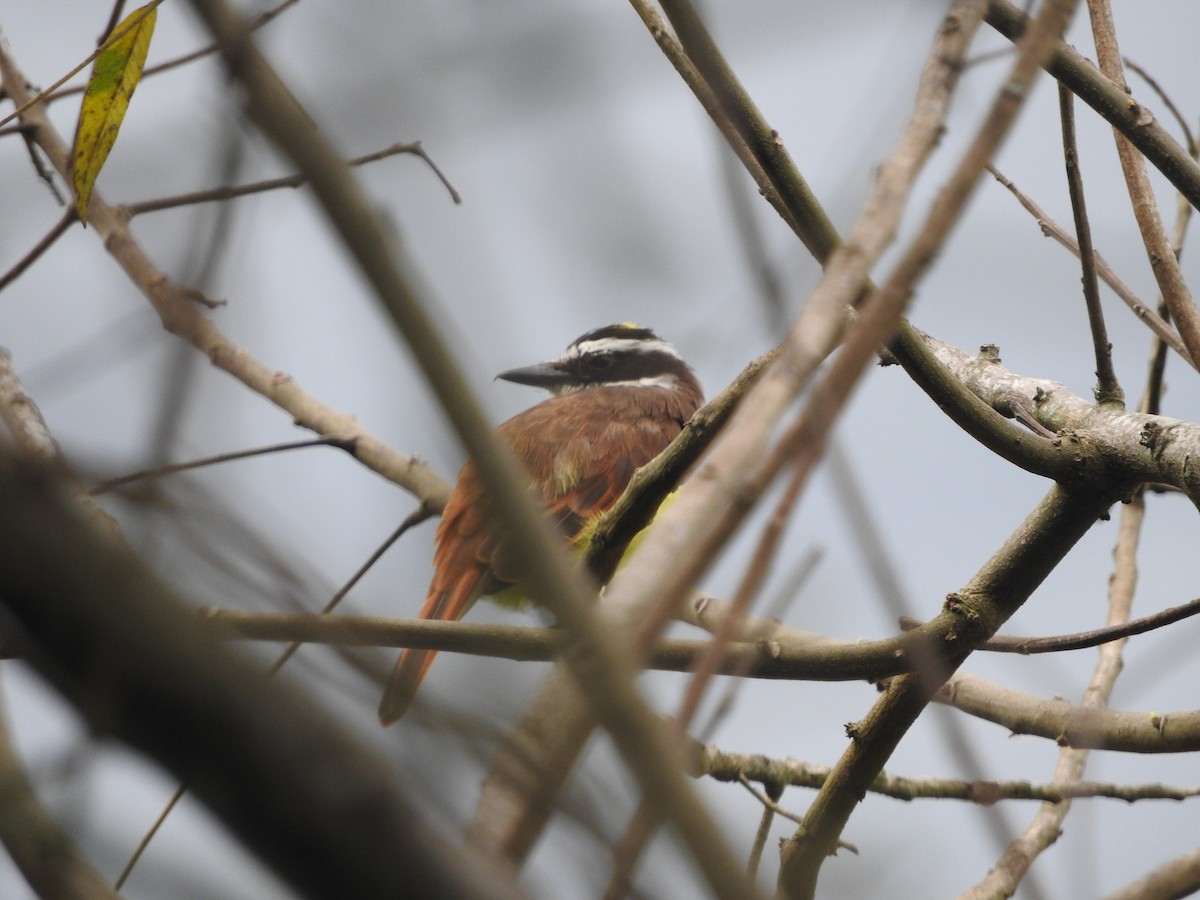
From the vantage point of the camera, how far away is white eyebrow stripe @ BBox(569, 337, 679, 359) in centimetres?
686

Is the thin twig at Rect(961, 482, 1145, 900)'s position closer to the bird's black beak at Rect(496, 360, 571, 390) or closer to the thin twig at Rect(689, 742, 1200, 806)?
the thin twig at Rect(689, 742, 1200, 806)

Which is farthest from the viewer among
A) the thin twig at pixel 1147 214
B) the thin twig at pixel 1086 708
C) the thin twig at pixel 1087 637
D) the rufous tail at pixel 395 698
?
the thin twig at pixel 1086 708

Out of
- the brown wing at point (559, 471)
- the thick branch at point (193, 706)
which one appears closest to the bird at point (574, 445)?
the brown wing at point (559, 471)

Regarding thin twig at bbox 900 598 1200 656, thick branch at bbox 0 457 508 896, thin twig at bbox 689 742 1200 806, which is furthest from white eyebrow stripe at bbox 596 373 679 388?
thick branch at bbox 0 457 508 896

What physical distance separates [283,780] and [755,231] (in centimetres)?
78

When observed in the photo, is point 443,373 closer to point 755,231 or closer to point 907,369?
point 755,231

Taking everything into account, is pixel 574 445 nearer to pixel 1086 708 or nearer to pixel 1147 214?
pixel 1086 708

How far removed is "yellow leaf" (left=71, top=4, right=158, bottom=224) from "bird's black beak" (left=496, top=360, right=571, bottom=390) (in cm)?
426

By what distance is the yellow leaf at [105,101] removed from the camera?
2307mm

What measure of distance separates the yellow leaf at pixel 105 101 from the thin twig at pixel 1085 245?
170 centimetres

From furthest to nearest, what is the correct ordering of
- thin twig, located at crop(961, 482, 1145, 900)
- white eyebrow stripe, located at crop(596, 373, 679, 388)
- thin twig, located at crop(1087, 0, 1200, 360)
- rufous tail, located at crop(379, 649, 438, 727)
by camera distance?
white eyebrow stripe, located at crop(596, 373, 679, 388) → thin twig, located at crop(961, 482, 1145, 900) → thin twig, located at crop(1087, 0, 1200, 360) → rufous tail, located at crop(379, 649, 438, 727)

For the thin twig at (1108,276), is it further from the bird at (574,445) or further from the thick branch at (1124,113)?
the bird at (574,445)

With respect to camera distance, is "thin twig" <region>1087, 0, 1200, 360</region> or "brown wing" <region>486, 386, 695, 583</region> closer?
"thin twig" <region>1087, 0, 1200, 360</region>

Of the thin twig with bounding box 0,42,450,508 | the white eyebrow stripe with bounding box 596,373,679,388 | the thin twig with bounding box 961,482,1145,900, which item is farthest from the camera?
the white eyebrow stripe with bounding box 596,373,679,388
